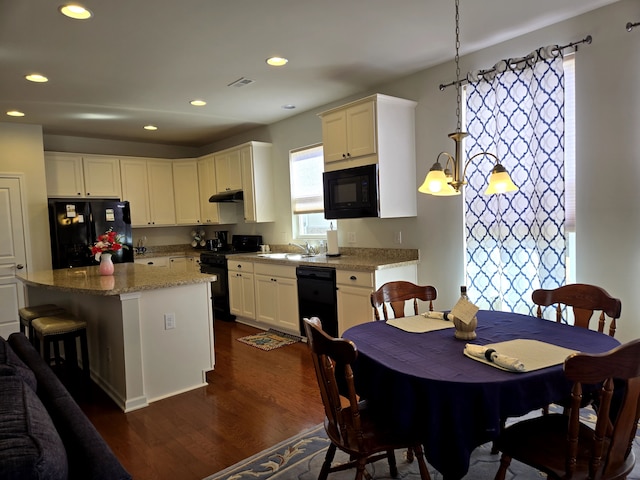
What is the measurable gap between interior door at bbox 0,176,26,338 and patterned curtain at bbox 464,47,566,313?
5.15 meters

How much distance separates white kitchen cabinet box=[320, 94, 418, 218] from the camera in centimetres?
377

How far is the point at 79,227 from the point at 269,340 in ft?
9.50

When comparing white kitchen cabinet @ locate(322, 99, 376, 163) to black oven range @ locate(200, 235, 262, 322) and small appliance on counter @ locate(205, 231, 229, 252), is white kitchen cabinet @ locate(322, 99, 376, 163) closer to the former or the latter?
black oven range @ locate(200, 235, 262, 322)

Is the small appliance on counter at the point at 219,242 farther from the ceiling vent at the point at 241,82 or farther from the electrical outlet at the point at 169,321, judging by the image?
the electrical outlet at the point at 169,321

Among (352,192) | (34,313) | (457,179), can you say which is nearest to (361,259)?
(352,192)

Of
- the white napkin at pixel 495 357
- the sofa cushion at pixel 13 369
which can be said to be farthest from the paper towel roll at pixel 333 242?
the sofa cushion at pixel 13 369

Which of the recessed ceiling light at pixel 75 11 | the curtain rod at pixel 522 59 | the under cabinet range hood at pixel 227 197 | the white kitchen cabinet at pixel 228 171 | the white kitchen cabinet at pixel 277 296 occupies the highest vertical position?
the recessed ceiling light at pixel 75 11

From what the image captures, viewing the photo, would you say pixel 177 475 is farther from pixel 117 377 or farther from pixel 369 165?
pixel 369 165

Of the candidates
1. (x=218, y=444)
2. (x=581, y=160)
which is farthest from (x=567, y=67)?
(x=218, y=444)

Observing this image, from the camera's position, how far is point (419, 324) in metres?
2.21

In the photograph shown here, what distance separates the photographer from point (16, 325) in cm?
514

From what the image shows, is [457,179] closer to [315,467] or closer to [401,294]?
[401,294]

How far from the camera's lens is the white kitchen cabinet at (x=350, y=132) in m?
3.79

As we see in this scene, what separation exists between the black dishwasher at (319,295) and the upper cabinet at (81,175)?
11.3ft
